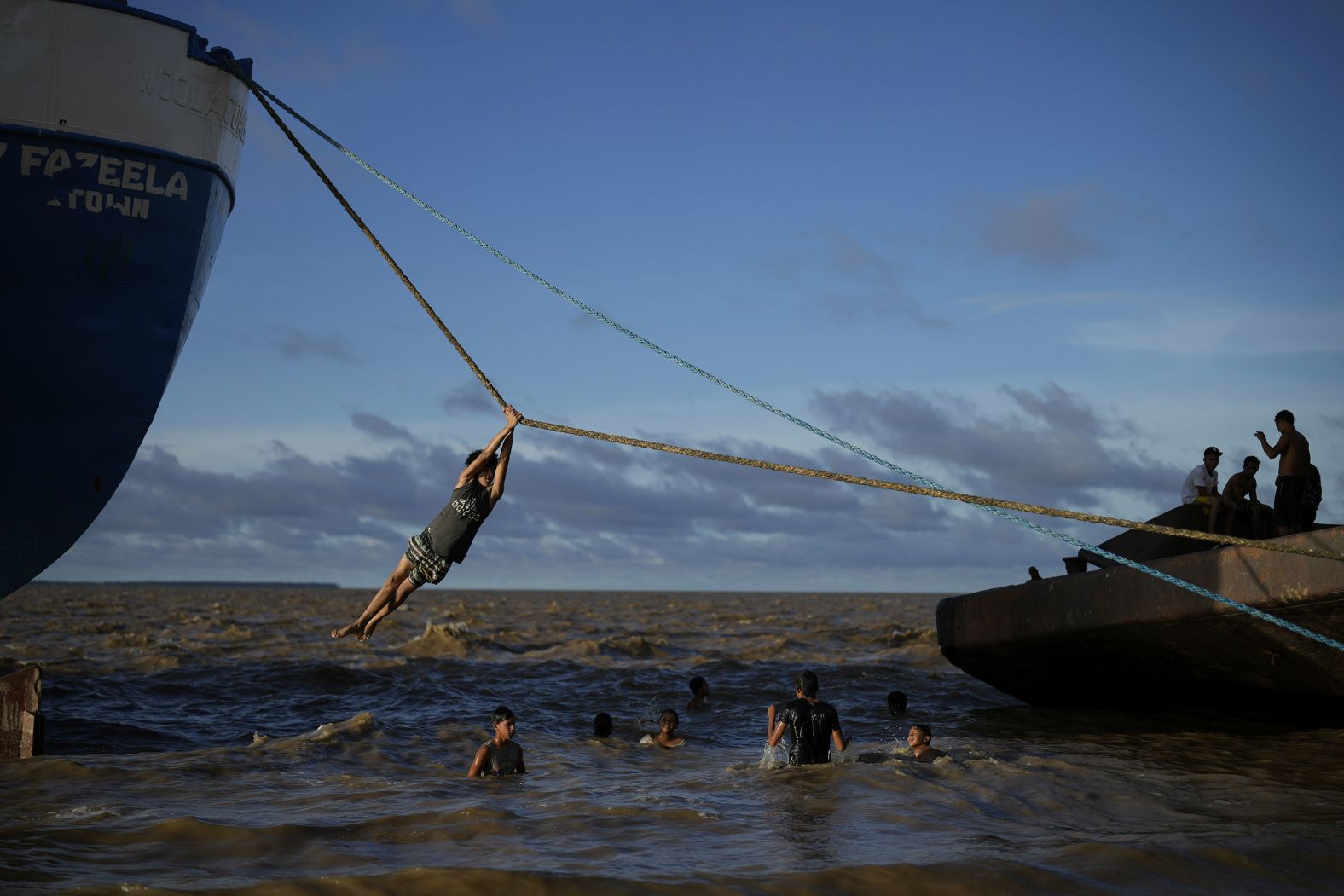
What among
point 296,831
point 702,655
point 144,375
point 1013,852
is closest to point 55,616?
point 702,655

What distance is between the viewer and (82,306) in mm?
13984

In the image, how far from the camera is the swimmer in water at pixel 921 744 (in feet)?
42.1

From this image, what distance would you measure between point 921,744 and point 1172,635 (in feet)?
9.78

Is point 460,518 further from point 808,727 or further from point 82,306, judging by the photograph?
point 82,306

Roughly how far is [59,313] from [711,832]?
33.3ft

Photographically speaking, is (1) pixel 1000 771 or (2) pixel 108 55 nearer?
(1) pixel 1000 771

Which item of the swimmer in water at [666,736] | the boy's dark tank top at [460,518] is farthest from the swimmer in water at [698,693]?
the boy's dark tank top at [460,518]

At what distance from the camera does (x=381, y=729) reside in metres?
15.9

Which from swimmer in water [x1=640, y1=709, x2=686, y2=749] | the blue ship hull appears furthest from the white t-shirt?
the blue ship hull

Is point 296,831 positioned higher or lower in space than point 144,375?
lower

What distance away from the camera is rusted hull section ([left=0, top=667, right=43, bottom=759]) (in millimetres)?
12625

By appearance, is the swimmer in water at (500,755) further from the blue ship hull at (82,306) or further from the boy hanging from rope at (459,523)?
the blue ship hull at (82,306)

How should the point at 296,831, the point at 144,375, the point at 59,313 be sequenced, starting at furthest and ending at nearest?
the point at 144,375 → the point at 59,313 → the point at 296,831

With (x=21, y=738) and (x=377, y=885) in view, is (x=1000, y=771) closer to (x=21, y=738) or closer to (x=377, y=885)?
(x=377, y=885)
